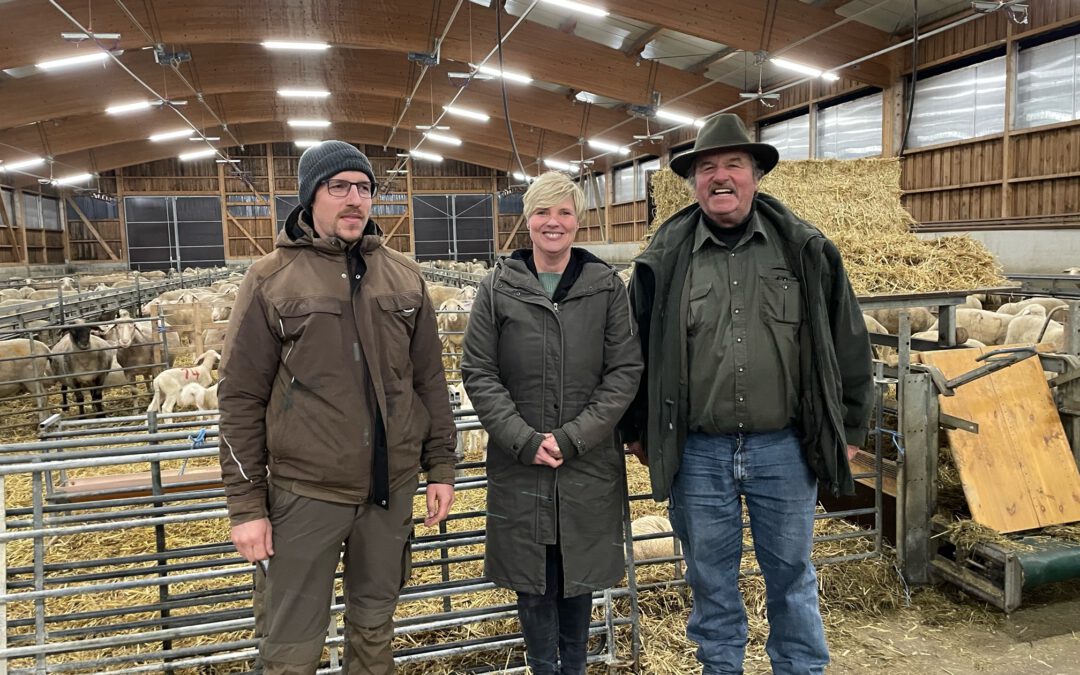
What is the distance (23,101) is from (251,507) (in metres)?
22.6

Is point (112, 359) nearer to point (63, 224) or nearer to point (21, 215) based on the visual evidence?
point (21, 215)

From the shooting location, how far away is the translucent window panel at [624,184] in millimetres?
28417

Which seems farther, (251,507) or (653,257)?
(653,257)

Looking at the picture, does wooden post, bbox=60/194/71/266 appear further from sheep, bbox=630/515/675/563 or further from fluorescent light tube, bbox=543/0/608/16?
sheep, bbox=630/515/675/563

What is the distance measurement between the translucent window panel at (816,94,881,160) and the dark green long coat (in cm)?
1516

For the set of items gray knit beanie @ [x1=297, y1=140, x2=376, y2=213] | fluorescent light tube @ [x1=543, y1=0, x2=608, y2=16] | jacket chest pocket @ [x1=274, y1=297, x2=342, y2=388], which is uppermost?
fluorescent light tube @ [x1=543, y1=0, x2=608, y2=16]

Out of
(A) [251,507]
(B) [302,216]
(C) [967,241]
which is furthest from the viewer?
(C) [967,241]

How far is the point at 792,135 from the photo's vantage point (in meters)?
19.2

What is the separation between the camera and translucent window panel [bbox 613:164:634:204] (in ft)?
93.2

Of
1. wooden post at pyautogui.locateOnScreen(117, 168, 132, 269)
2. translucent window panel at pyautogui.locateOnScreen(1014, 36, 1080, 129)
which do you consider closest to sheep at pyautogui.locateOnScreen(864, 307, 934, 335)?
translucent window panel at pyautogui.locateOnScreen(1014, 36, 1080, 129)

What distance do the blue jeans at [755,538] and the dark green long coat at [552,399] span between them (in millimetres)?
328

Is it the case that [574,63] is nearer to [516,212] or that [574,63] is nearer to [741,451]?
[741,451]

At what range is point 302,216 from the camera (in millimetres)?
2404

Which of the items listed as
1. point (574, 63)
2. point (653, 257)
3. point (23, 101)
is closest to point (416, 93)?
point (574, 63)
